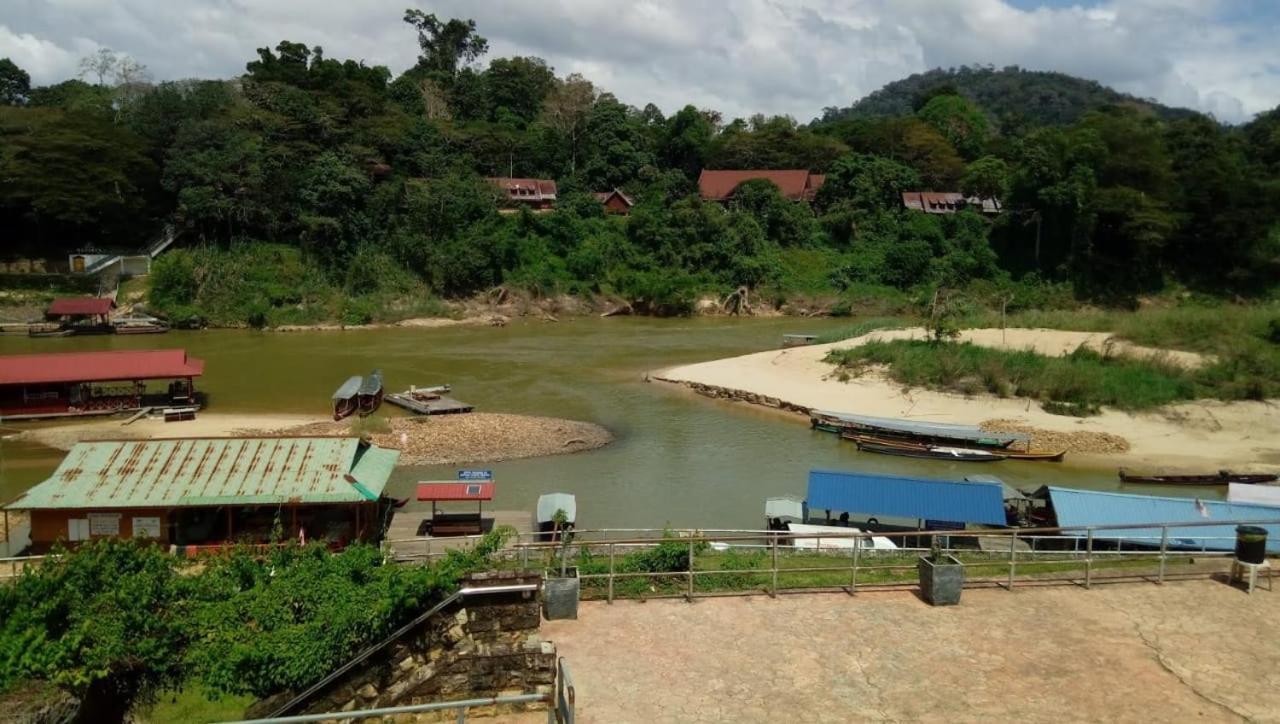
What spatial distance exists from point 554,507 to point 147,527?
35.6ft

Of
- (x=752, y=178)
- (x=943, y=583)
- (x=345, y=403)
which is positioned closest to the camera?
(x=943, y=583)

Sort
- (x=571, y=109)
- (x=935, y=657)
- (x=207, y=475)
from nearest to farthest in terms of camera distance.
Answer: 1. (x=935, y=657)
2. (x=207, y=475)
3. (x=571, y=109)

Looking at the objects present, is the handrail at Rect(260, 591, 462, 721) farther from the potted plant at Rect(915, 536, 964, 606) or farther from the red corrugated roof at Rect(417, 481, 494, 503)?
the red corrugated roof at Rect(417, 481, 494, 503)

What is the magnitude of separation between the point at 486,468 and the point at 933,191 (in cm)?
7921

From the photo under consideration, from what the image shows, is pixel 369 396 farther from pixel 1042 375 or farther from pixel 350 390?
pixel 1042 375

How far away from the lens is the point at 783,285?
85.6 m

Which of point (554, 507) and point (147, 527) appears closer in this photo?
point (147, 527)

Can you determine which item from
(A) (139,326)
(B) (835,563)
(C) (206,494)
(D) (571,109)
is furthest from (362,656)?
(D) (571,109)

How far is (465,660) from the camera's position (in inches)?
484

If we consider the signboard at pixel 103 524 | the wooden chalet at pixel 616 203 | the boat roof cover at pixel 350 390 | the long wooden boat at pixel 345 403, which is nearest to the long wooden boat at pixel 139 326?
the boat roof cover at pixel 350 390

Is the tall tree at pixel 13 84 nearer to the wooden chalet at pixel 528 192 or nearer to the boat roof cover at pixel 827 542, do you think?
the wooden chalet at pixel 528 192

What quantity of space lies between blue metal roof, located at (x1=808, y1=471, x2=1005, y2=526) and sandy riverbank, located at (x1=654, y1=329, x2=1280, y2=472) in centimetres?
1481

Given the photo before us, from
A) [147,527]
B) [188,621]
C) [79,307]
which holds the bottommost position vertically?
[147,527]

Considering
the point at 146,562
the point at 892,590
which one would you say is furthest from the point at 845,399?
the point at 146,562
